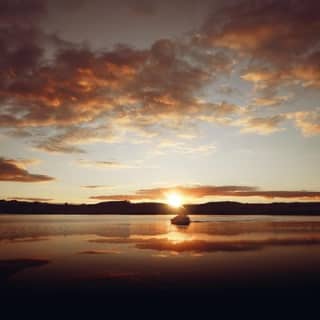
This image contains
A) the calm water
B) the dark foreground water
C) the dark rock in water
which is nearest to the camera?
the dark foreground water

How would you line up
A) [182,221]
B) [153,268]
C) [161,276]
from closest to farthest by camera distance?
[161,276] → [153,268] → [182,221]

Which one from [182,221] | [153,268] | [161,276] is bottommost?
[161,276]

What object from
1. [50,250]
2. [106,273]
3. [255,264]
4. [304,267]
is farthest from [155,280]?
[50,250]

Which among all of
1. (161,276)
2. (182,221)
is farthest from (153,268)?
(182,221)

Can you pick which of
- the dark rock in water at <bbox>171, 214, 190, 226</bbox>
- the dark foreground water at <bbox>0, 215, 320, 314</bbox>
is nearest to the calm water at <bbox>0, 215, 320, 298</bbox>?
the dark foreground water at <bbox>0, 215, 320, 314</bbox>

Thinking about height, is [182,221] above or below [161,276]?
above

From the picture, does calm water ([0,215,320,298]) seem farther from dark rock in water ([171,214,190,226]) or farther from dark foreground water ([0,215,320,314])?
dark rock in water ([171,214,190,226])

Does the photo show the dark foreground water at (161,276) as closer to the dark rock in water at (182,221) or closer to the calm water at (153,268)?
the calm water at (153,268)

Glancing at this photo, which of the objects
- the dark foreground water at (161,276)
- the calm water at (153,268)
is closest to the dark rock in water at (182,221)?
the calm water at (153,268)

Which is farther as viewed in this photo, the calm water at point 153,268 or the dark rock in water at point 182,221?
the dark rock in water at point 182,221

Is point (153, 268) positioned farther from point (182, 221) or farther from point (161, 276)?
point (182, 221)

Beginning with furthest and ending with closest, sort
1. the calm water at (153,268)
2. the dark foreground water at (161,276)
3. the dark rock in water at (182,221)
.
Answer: the dark rock in water at (182,221) < the calm water at (153,268) < the dark foreground water at (161,276)

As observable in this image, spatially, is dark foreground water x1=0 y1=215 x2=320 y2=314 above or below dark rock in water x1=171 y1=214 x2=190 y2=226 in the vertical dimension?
below

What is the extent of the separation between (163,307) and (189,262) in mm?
16611
